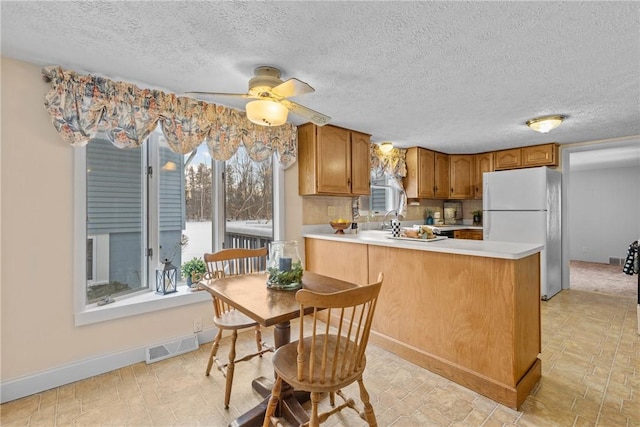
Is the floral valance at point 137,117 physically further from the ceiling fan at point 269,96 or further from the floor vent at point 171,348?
the floor vent at point 171,348

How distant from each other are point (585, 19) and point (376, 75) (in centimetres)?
113

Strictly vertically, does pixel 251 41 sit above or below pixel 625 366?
above

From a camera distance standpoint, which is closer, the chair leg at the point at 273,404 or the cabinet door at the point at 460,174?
the chair leg at the point at 273,404

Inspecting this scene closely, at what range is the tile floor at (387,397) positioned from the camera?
1.75m

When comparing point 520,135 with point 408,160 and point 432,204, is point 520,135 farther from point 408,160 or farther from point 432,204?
point 432,204

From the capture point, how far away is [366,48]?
1783mm

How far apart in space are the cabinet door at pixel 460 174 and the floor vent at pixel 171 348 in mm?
4417

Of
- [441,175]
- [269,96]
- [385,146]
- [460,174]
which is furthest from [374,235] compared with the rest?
[460,174]

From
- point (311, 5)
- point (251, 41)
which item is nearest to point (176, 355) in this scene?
point (251, 41)

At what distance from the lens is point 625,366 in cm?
230

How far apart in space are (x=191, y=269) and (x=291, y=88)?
6.30 feet

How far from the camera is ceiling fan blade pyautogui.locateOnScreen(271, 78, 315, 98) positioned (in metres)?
1.68

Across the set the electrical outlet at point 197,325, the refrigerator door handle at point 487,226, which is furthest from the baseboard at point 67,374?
the refrigerator door handle at point 487,226

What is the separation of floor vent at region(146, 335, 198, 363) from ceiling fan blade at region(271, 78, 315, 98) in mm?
2157
